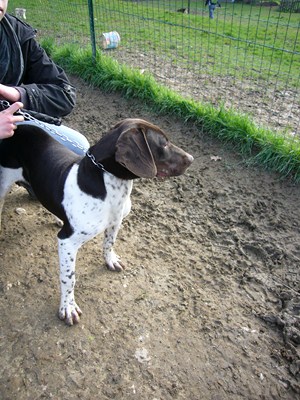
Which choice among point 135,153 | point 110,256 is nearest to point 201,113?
point 110,256

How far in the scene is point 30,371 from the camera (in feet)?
7.61

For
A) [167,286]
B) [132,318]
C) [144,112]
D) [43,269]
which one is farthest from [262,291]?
[144,112]

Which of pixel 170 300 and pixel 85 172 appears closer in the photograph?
pixel 85 172

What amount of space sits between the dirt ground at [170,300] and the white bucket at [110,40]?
3.89 metres

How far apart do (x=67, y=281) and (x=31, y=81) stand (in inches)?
63.6

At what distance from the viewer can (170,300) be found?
2799mm

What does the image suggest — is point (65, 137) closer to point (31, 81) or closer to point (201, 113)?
point (31, 81)

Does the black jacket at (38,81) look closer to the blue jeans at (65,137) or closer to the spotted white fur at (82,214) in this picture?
the blue jeans at (65,137)

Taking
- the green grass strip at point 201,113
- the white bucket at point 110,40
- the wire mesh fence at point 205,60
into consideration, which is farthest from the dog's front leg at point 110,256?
the white bucket at point 110,40

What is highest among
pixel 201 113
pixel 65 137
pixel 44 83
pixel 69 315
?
pixel 44 83

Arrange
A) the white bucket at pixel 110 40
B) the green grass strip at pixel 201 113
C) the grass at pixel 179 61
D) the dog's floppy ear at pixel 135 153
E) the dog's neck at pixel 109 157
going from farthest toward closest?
the white bucket at pixel 110 40
the grass at pixel 179 61
the green grass strip at pixel 201 113
the dog's neck at pixel 109 157
the dog's floppy ear at pixel 135 153

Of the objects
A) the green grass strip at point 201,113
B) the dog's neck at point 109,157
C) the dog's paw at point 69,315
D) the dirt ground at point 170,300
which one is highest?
the dog's neck at point 109,157

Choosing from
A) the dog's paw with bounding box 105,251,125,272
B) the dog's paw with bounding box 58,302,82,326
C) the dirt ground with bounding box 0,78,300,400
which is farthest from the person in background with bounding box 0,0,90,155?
the dog's paw with bounding box 58,302,82,326

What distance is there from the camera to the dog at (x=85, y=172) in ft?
6.93
